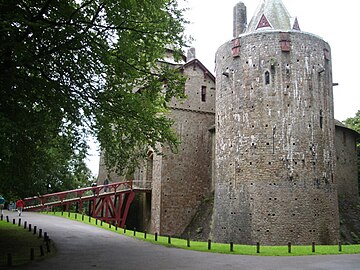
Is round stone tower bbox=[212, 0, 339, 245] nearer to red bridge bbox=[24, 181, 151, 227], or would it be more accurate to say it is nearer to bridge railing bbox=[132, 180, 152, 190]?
bridge railing bbox=[132, 180, 152, 190]

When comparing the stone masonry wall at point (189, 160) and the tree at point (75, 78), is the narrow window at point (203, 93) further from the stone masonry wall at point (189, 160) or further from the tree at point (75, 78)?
the tree at point (75, 78)

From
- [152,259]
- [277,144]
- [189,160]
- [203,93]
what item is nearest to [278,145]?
[277,144]

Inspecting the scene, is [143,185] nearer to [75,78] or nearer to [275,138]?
[275,138]

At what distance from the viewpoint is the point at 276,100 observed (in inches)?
886

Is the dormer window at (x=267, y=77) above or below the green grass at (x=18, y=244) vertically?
above

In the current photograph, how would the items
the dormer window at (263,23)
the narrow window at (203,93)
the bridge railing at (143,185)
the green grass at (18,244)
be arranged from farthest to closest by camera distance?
the narrow window at (203,93) < the bridge railing at (143,185) < the dormer window at (263,23) < the green grass at (18,244)

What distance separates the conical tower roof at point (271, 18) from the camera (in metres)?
25.8

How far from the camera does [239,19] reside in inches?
1088

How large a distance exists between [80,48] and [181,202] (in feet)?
65.8

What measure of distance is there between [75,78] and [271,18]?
17.4 metres

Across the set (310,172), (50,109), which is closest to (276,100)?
(310,172)

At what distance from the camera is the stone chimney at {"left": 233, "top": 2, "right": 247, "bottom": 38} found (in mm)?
27484

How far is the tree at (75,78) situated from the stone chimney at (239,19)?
13.8 metres

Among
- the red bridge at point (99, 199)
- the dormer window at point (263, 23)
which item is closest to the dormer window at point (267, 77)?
the dormer window at point (263, 23)
